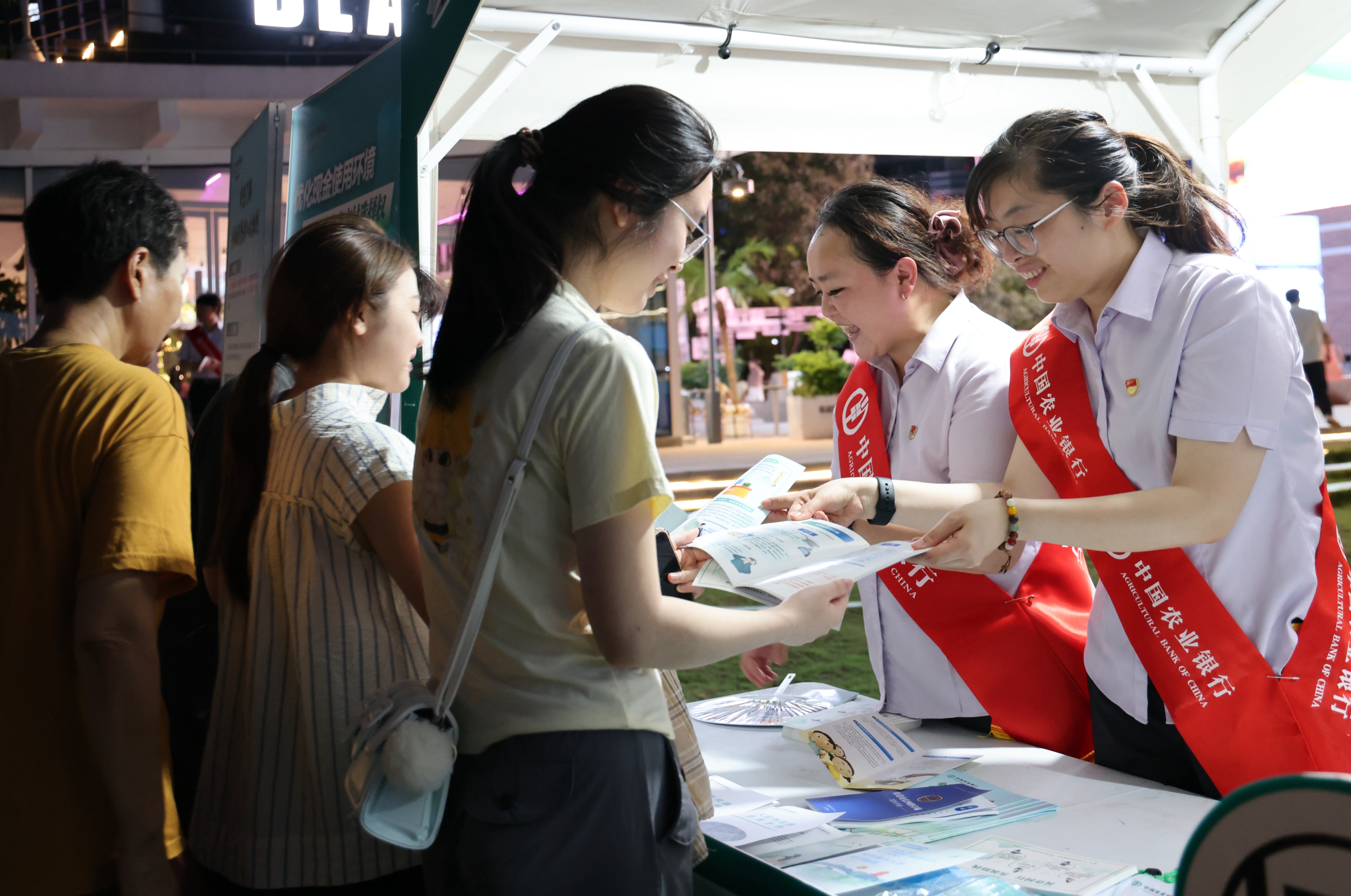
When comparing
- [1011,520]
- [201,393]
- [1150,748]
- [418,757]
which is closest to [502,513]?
[418,757]

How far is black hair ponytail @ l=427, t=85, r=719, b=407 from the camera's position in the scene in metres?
0.97

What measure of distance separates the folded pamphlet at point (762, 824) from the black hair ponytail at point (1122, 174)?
946mm

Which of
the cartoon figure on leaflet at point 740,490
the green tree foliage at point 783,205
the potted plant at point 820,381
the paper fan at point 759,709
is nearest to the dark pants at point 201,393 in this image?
the paper fan at point 759,709

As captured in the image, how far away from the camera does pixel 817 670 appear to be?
418 cm

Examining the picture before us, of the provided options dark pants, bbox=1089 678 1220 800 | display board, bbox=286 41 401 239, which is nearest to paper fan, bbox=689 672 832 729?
dark pants, bbox=1089 678 1220 800

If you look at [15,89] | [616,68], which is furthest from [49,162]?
[616,68]

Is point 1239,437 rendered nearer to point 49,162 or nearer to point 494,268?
point 494,268

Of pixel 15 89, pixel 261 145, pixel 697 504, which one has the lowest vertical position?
pixel 697 504

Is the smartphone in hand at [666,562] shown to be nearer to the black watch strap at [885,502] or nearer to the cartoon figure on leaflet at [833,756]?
the cartoon figure on leaflet at [833,756]

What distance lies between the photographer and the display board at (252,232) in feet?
11.4

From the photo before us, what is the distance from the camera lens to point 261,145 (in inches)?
142

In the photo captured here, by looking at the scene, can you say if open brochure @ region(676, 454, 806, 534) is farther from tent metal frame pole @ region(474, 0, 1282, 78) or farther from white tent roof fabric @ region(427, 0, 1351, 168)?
tent metal frame pole @ region(474, 0, 1282, 78)

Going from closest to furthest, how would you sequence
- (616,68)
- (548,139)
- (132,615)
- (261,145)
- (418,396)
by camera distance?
(548,139)
(132,615)
(418,396)
(616,68)
(261,145)

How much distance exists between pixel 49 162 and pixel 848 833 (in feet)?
37.2
